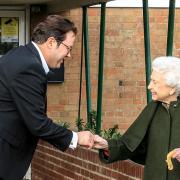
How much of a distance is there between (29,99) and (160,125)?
926mm

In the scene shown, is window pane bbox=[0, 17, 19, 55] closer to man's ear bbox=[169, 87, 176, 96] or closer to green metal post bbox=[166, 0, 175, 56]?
green metal post bbox=[166, 0, 175, 56]

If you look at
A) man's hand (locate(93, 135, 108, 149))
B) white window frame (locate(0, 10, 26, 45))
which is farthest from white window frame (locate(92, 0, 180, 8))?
man's hand (locate(93, 135, 108, 149))

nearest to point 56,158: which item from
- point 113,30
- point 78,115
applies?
point 78,115

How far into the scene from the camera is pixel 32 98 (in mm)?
5004

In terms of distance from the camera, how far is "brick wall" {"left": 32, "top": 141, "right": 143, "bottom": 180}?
24.2 ft

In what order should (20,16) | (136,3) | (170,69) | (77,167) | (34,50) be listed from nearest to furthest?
(170,69)
(34,50)
(77,167)
(136,3)
(20,16)

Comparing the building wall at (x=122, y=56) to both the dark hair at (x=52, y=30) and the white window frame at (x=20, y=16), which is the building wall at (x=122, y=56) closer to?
the white window frame at (x=20, y=16)

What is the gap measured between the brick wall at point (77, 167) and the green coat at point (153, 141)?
74.4 inches

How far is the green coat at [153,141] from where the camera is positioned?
16.0 feet

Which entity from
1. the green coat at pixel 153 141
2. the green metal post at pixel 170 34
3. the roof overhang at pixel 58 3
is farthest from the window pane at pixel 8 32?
the green coat at pixel 153 141

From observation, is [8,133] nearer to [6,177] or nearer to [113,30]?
[6,177]

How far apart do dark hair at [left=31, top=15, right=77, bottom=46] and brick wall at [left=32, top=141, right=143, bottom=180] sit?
226 centimetres

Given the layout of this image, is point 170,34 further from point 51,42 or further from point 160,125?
point 160,125

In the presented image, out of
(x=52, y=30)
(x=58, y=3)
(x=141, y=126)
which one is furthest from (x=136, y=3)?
(x=141, y=126)
